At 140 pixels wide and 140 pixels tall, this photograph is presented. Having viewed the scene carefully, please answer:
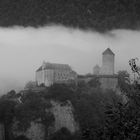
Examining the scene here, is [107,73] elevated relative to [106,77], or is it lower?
elevated

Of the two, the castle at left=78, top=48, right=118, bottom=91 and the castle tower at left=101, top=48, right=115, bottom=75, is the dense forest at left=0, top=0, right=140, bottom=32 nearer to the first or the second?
the castle tower at left=101, top=48, right=115, bottom=75

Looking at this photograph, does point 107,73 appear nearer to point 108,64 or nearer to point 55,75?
point 108,64

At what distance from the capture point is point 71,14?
107 metres

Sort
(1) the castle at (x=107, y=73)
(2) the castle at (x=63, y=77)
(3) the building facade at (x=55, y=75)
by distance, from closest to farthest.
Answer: (3) the building facade at (x=55, y=75) < (2) the castle at (x=63, y=77) < (1) the castle at (x=107, y=73)

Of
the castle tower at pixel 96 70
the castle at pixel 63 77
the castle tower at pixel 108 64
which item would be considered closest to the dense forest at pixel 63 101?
the castle at pixel 63 77

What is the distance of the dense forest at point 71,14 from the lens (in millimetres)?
107125

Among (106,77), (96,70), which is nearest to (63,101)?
(106,77)

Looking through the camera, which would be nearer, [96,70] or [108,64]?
[108,64]

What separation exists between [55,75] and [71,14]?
36.9 m

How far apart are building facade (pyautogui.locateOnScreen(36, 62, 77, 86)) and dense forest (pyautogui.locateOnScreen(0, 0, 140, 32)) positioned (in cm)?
3328

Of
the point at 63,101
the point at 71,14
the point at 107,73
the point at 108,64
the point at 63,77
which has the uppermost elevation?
the point at 71,14

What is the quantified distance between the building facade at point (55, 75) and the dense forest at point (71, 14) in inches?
1310

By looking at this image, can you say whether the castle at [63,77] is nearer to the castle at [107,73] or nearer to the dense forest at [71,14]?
the castle at [107,73]

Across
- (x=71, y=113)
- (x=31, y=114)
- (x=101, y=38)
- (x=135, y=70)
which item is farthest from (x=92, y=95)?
(x=135, y=70)
